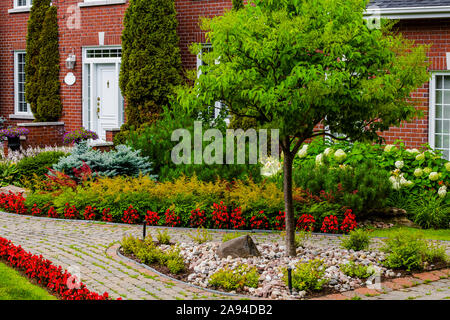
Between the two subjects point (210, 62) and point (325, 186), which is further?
point (325, 186)

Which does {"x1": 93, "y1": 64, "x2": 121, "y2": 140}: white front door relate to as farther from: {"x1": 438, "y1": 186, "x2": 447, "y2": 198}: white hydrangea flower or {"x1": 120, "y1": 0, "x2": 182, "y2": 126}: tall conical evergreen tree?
{"x1": 438, "y1": 186, "x2": 447, "y2": 198}: white hydrangea flower

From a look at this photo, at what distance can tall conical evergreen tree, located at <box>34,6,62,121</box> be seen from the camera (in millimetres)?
→ 19953

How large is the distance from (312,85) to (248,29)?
1.04 meters

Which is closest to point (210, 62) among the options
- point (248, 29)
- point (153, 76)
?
point (248, 29)

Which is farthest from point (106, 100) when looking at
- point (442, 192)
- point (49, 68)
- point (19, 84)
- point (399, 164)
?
point (442, 192)

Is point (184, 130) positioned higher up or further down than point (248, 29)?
further down

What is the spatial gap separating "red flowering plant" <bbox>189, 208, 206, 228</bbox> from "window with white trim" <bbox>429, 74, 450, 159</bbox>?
556 centimetres

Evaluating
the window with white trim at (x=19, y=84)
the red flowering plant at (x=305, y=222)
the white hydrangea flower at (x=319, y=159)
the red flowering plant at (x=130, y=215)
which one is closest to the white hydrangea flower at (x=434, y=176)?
the white hydrangea flower at (x=319, y=159)

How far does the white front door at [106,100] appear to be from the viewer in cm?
1886

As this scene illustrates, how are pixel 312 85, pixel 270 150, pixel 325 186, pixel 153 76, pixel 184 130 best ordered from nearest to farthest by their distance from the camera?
pixel 312 85 < pixel 325 186 < pixel 184 130 < pixel 270 150 < pixel 153 76

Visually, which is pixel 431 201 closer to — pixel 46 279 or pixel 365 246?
pixel 365 246

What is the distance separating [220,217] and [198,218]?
1.34ft

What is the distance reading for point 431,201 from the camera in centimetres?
1066

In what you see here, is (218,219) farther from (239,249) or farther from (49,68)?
(49,68)
